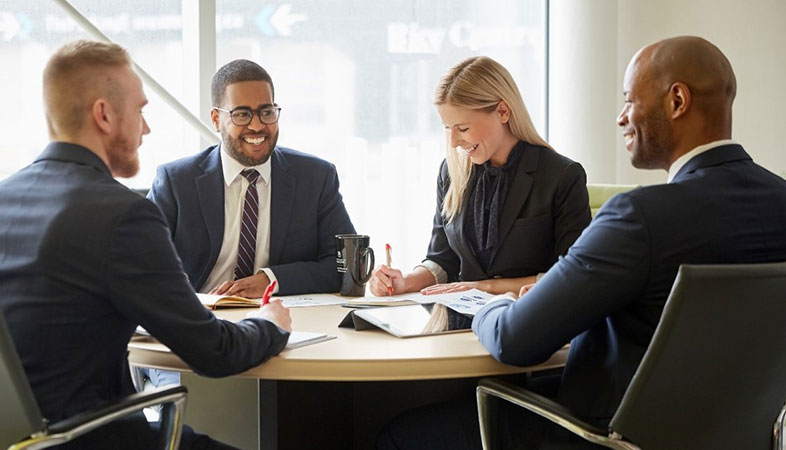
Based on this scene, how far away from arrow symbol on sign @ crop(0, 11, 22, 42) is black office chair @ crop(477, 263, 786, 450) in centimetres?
316

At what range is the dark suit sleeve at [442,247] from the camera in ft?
10.3

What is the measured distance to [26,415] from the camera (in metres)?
1.60

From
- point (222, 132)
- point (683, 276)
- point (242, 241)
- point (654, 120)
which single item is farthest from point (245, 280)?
point (683, 276)

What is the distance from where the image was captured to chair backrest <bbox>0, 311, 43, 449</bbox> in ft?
5.11

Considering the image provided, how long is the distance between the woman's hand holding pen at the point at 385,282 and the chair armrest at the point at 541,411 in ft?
2.96

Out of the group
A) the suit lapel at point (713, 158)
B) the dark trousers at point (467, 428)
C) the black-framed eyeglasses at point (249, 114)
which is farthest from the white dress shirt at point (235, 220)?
the suit lapel at point (713, 158)

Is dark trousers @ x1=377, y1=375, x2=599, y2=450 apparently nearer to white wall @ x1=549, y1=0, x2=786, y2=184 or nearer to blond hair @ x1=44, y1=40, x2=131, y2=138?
blond hair @ x1=44, y1=40, x2=131, y2=138

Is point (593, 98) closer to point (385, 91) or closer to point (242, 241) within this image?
point (385, 91)

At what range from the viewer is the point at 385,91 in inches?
207

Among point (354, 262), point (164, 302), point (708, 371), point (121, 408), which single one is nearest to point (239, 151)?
point (354, 262)

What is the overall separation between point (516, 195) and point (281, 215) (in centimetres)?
77

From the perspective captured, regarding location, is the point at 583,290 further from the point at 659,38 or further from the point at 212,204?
the point at 659,38

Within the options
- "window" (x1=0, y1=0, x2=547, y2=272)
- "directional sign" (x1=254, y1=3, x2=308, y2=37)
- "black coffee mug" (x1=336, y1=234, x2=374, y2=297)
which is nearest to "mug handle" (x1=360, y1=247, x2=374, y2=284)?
"black coffee mug" (x1=336, y1=234, x2=374, y2=297)

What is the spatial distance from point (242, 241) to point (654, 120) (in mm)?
1468
